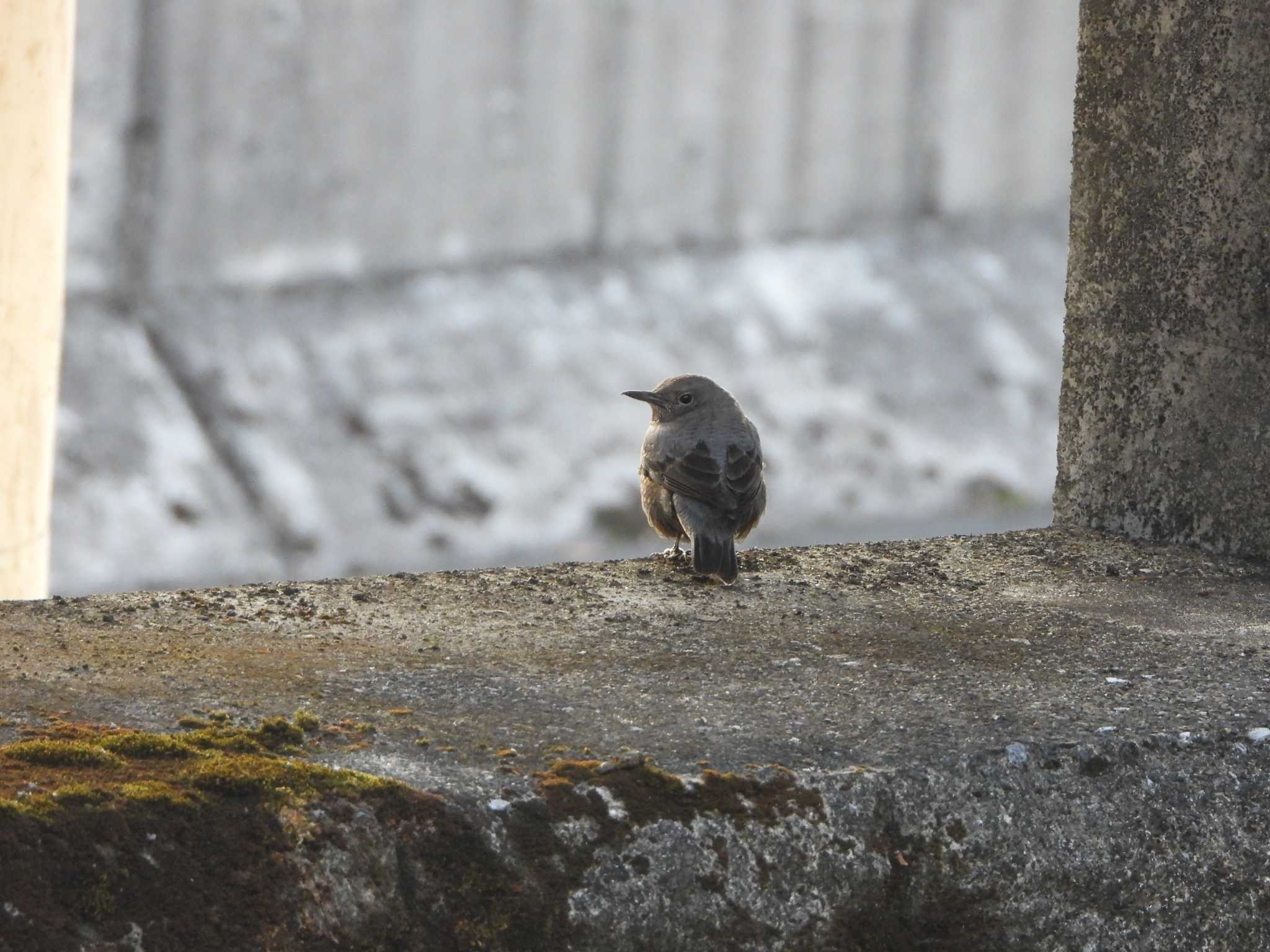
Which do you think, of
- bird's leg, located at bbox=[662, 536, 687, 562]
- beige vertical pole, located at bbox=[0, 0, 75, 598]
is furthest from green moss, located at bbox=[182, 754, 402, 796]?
beige vertical pole, located at bbox=[0, 0, 75, 598]

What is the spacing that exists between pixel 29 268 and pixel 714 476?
2.74 m

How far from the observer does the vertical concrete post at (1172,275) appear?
323 centimetres

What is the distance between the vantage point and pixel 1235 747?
7.36ft

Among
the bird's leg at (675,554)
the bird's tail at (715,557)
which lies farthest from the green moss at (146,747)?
the bird's leg at (675,554)

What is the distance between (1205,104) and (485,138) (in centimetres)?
516

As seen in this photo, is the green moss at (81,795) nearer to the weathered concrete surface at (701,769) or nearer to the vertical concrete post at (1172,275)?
the weathered concrete surface at (701,769)

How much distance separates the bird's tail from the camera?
10.6 feet

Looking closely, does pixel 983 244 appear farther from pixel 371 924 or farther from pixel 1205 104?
pixel 371 924

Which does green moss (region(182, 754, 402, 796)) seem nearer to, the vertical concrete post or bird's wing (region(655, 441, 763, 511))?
bird's wing (region(655, 441, 763, 511))

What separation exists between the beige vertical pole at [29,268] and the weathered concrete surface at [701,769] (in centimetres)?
281

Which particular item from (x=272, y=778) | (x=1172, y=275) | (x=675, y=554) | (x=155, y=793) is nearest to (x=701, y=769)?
(x=272, y=778)

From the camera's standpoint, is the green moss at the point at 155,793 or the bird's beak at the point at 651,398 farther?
the bird's beak at the point at 651,398

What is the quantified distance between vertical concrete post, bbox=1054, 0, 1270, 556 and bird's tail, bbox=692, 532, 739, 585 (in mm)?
724

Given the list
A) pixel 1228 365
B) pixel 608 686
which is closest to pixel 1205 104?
pixel 1228 365
